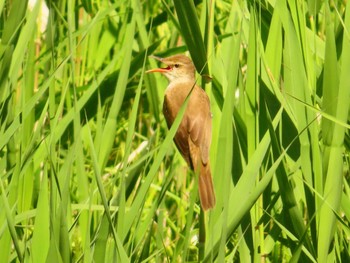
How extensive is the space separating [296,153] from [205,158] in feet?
1.65

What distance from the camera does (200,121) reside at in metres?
3.29

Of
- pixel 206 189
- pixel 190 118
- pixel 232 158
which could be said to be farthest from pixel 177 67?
pixel 232 158

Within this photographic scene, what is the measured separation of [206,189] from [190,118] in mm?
730

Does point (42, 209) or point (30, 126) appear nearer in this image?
point (42, 209)

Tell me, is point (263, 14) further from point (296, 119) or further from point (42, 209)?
point (42, 209)

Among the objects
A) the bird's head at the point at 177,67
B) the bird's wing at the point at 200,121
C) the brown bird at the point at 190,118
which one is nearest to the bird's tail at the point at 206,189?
the brown bird at the point at 190,118

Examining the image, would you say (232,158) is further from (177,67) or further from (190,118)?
(177,67)

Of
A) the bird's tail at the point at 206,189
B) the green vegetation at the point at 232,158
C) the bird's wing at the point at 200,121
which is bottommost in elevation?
the bird's wing at the point at 200,121

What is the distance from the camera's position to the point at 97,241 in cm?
205

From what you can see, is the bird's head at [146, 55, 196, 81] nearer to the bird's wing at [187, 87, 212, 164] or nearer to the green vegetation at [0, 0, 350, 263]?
the bird's wing at [187, 87, 212, 164]

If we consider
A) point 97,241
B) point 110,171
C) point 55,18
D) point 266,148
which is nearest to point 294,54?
point 266,148

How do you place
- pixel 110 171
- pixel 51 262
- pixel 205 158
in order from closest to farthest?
pixel 51 262, pixel 205 158, pixel 110 171

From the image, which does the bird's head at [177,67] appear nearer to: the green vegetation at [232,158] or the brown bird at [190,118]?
the brown bird at [190,118]

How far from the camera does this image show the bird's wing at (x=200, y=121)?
122 inches
